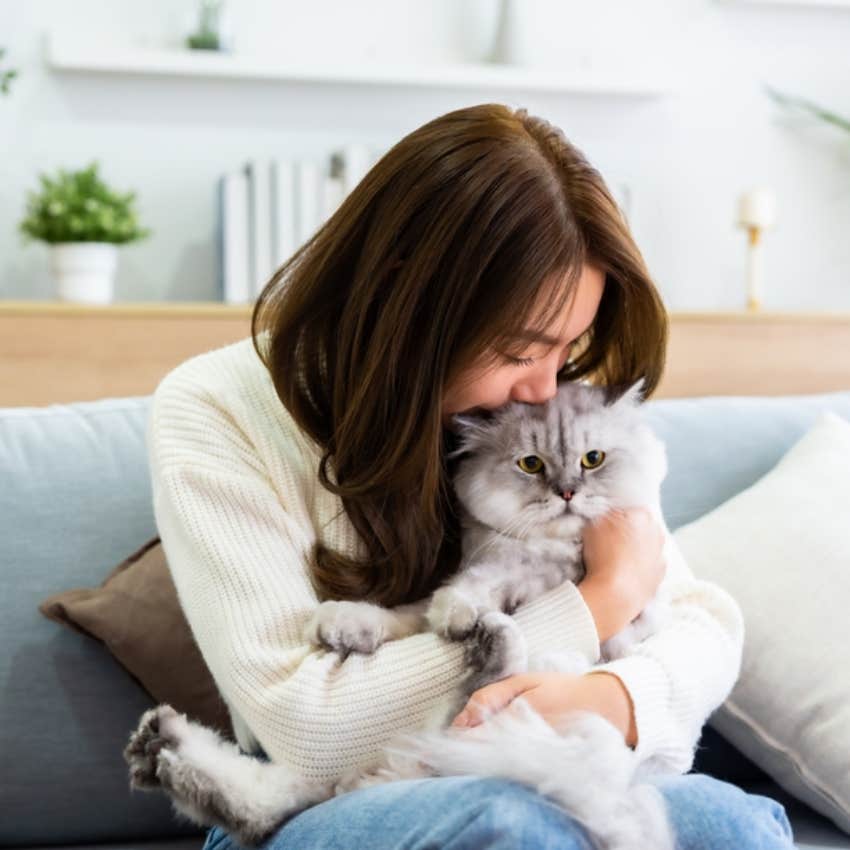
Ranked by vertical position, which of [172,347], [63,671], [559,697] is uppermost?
[559,697]

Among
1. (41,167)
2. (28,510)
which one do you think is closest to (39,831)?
(28,510)

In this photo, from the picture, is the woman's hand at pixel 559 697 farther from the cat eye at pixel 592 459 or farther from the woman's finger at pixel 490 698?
the cat eye at pixel 592 459

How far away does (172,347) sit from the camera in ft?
8.07

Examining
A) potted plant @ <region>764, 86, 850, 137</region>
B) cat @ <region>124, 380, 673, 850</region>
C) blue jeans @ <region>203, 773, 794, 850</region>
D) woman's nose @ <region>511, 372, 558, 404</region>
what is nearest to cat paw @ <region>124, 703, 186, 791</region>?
cat @ <region>124, 380, 673, 850</region>

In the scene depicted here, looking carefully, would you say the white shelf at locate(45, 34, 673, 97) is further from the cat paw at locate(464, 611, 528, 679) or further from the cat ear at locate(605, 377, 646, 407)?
the cat paw at locate(464, 611, 528, 679)

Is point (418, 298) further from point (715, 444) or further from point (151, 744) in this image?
point (715, 444)

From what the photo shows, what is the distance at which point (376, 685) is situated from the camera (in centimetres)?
119

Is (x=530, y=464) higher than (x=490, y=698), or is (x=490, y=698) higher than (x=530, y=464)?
(x=530, y=464)

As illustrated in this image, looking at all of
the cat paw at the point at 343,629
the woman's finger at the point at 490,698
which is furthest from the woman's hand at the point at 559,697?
the cat paw at the point at 343,629

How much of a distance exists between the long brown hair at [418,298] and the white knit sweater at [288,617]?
0.06 m

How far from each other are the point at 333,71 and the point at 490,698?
2.09 m

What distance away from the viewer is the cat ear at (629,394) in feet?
4.59

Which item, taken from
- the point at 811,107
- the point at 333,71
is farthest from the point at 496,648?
the point at 811,107

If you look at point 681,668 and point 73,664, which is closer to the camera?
point 681,668
